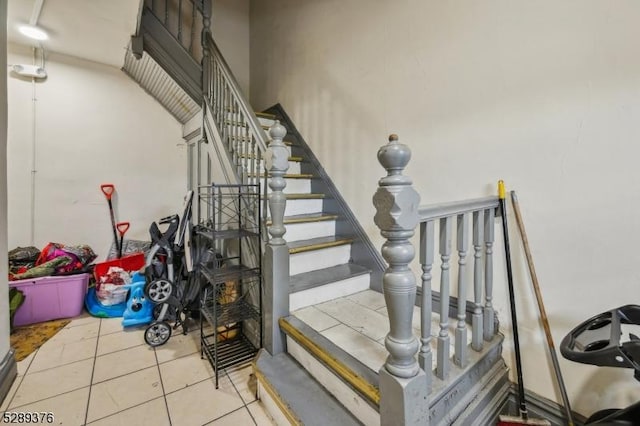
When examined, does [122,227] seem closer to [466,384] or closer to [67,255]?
[67,255]

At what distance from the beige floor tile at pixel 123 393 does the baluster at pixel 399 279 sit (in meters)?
1.48

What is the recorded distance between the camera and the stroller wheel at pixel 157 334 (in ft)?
6.97

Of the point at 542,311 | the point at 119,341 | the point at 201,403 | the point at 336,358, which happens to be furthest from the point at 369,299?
the point at 119,341

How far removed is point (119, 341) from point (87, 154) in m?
2.13

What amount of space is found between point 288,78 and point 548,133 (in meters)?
2.63

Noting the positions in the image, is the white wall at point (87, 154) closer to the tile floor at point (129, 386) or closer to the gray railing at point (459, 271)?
the tile floor at point (129, 386)

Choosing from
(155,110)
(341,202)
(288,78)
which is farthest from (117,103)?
(341,202)

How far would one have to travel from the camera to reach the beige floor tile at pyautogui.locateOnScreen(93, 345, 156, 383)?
1.82 metres

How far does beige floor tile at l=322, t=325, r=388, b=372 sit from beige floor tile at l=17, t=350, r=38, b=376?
79.1 inches

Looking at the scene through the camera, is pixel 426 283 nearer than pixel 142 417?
Yes

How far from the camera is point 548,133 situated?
131 centimetres

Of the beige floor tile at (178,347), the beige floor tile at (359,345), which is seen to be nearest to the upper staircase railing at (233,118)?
the beige floor tile at (359,345)

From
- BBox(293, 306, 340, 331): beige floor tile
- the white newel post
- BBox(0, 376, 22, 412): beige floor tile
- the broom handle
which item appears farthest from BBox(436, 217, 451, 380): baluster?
BBox(0, 376, 22, 412): beige floor tile

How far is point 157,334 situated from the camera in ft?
7.08
